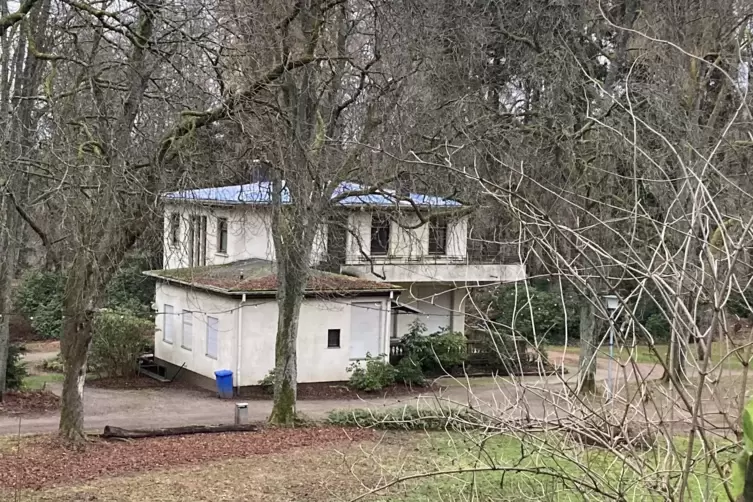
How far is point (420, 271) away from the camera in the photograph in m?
27.4

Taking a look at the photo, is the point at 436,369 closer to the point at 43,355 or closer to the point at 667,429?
the point at 43,355

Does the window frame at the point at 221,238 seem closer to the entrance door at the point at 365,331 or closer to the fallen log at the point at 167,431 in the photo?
the entrance door at the point at 365,331

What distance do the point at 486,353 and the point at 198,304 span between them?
10318 mm

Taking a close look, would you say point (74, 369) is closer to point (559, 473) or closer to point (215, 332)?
point (215, 332)

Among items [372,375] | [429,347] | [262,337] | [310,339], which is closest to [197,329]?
[262,337]

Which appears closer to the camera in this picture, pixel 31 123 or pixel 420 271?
pixel 31 123

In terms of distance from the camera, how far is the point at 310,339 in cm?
2497

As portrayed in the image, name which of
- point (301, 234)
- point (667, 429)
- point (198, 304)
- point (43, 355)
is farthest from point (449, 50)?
point (43, 355)

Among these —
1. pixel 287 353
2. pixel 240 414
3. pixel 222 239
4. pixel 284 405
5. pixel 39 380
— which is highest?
pixel 222 239

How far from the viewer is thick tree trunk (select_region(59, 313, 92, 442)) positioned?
13.2 meters

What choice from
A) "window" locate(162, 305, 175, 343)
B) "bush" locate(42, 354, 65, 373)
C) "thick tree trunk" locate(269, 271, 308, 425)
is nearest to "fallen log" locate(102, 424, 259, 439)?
"thick tree trunk" locate(269, 271, 308, 425)

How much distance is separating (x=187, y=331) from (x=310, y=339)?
13.7 ft

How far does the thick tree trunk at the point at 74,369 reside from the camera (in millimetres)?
13164

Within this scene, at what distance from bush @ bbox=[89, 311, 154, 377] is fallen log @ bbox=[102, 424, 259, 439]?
1005 centimetres
